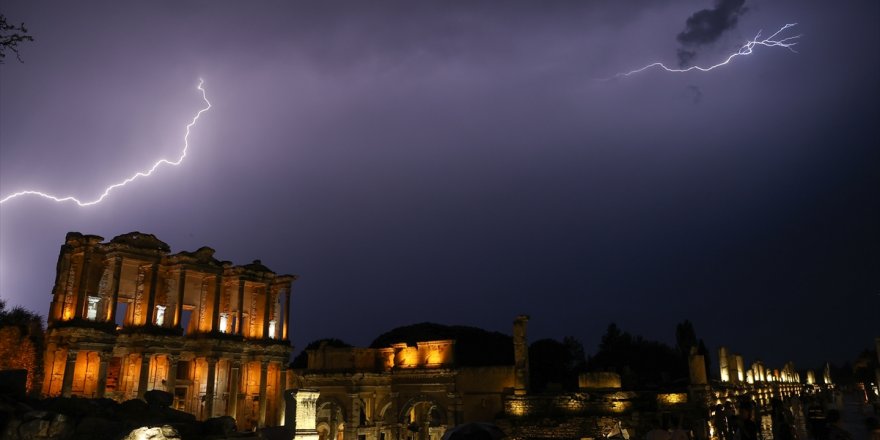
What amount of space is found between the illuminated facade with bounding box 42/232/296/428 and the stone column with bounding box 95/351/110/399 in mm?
49

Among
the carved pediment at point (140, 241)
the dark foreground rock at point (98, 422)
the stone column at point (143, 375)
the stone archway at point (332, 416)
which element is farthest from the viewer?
the stone archway at point (332, 416)

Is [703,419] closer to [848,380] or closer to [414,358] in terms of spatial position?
[414,358]

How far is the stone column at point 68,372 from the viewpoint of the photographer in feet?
100

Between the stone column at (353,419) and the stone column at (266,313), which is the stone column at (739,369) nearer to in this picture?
the stone column at (353,419)

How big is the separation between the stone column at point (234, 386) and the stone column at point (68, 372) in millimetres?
9647

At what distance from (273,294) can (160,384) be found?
32.1ft

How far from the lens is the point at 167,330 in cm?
3553

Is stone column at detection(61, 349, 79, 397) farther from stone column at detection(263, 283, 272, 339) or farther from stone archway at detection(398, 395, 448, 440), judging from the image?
stone archway at detection(398, 395, 448, 440)

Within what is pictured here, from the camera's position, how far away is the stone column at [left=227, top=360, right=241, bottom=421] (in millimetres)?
38031

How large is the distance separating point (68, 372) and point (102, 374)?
161 centimetres

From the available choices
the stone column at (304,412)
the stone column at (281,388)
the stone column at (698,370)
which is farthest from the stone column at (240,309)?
the stone column at (698,370)

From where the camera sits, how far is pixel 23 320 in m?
36.9

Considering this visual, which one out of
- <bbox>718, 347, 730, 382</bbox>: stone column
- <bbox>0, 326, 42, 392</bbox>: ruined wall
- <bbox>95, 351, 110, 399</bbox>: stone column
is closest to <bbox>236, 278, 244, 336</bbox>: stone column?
Answer: <bbox>95, 351, 110, 399</bbox>: stone column

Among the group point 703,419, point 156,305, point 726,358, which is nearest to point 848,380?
Result: point 726,358
